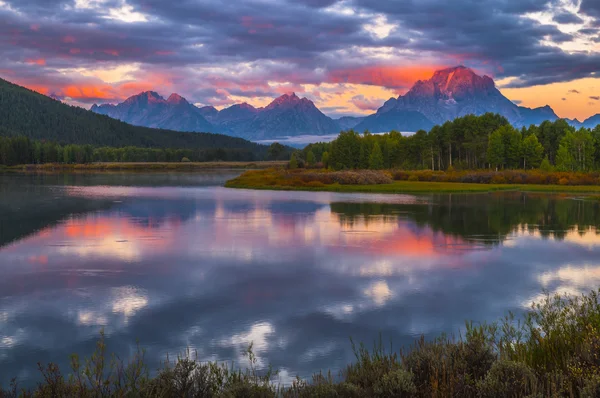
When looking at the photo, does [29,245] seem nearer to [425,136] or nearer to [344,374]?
[344,374]

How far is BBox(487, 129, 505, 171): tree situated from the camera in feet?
422

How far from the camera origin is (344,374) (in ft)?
39.0

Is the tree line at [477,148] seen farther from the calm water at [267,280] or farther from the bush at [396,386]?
the bush at [396,386]

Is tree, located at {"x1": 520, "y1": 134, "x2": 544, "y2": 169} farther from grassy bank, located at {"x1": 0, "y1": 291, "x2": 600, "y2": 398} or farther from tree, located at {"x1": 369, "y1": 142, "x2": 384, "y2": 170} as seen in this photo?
grassy bank, located at {"x1": 0, "y1": 291, "x2": 600, "y2": 398}

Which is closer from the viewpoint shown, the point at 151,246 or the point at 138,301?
the point at 138,301

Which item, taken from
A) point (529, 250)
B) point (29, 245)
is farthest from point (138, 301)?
point (529, 250)

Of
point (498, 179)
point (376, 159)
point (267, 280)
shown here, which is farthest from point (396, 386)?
point (376, 159)

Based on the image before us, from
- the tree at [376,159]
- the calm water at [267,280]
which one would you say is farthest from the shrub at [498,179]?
the calm water at [267,280]

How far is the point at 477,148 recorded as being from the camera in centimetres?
14375

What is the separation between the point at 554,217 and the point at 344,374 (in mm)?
40814

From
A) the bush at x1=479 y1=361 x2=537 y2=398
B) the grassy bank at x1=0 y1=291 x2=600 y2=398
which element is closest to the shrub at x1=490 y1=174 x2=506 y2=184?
the grassy bank at x1=0 y1=291 x2=600 y2=398

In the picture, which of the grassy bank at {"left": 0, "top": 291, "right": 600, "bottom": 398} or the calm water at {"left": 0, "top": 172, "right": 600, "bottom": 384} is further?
the calm water at {"left": 0, "top": 172, "right": 600, "bottom": 384}

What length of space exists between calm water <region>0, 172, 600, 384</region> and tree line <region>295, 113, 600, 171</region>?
88.6 meters

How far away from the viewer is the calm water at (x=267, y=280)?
48.4 ft
